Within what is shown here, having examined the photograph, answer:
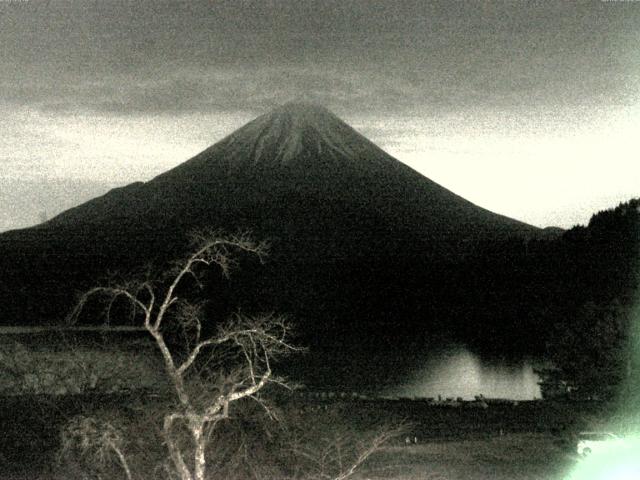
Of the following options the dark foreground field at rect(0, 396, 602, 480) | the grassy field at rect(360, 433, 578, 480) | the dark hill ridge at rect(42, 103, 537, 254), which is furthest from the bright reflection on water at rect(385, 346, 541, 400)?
the dark hill ridge at rect(42, 103, 537, 254)

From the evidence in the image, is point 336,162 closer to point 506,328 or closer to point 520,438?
point 506,328

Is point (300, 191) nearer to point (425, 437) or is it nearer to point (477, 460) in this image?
point (425, 437)

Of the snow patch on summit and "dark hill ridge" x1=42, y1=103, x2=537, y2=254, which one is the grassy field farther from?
the snow patch on summit

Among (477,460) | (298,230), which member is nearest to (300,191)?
(298,230)

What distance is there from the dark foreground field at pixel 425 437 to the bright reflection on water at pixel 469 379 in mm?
6773

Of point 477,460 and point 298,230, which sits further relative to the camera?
point 298,230

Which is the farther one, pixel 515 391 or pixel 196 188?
pixel 196 188

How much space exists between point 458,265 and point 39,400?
4063 centimetres

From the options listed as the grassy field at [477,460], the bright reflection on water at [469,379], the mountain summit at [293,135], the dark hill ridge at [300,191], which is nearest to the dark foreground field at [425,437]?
the grassy field at [477,460]

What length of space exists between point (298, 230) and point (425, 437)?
203 ft

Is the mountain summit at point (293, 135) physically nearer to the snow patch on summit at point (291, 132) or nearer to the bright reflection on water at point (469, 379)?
the snow patch on summit at point (291, 132)

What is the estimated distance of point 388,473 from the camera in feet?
31.8

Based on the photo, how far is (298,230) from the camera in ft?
244

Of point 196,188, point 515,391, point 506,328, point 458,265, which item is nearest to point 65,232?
point 196,188
